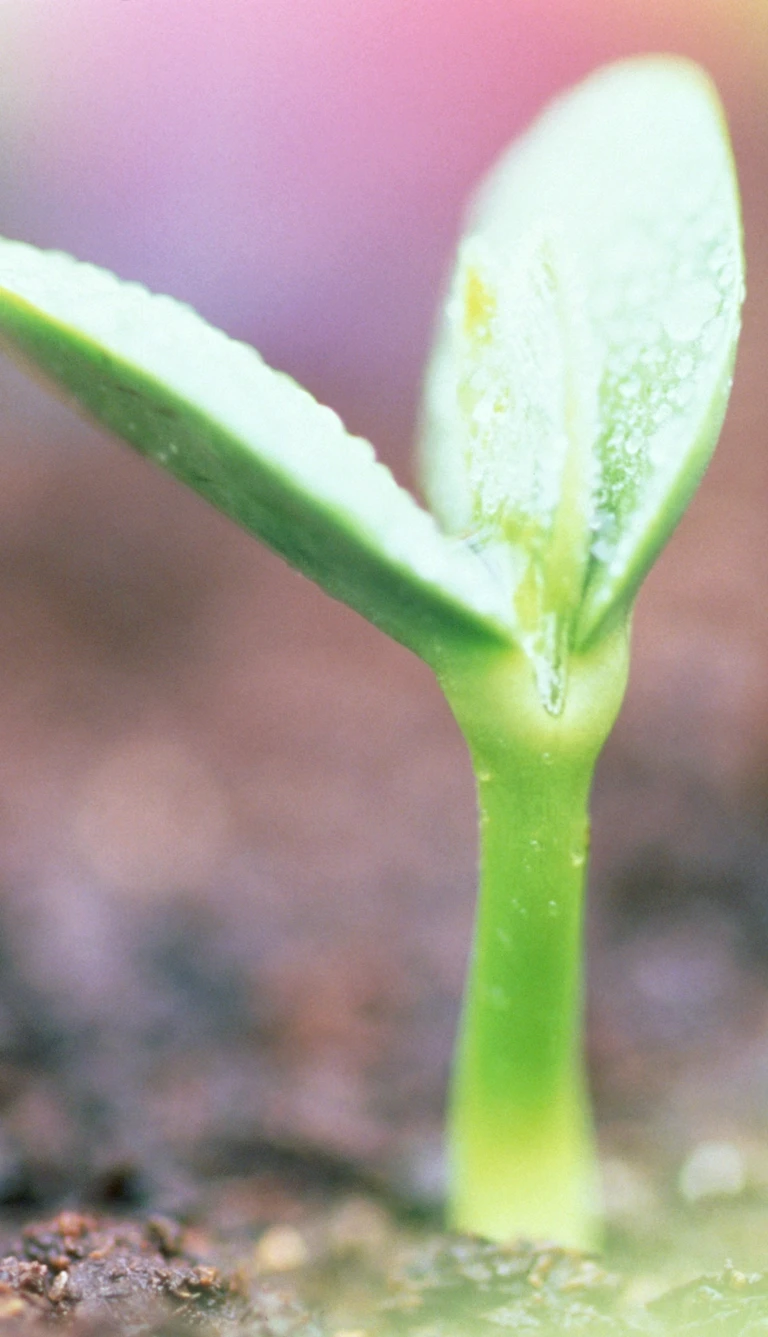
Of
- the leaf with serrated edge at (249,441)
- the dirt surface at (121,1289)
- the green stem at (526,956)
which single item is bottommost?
the dirt surface at (121,1289)

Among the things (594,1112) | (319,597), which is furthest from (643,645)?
(594,1112)

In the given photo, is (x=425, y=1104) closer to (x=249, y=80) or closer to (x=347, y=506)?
(x=347, y=506)

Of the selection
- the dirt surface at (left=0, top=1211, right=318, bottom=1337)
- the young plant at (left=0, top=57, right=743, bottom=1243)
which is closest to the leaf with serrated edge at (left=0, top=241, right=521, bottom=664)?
the young plant at (left=0, top=57, right=743, bottom=1243)

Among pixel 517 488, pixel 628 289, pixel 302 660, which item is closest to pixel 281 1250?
pixel 517 488

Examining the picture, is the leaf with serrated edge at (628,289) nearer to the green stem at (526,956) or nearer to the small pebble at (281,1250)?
the green stem at (526,956)

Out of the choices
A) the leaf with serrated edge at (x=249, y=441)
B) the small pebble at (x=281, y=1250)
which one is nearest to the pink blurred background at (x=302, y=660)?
the small pebble at (x=281, y=1250)

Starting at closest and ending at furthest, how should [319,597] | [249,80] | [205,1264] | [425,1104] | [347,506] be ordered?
[347,506], [205,1264], [425,1104], [319,597], [249,80]

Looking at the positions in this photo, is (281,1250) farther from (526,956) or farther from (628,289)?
(628,289)

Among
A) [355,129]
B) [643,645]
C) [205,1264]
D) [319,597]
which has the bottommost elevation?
A: [205,1264]
